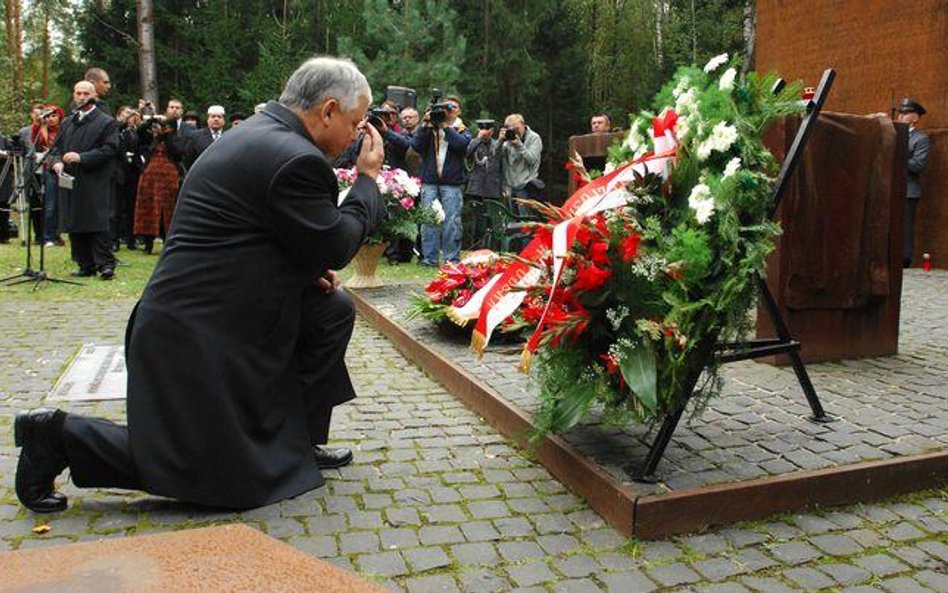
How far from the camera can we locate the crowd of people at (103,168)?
9516mm

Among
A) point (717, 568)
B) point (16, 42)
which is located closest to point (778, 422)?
point (717, 568)

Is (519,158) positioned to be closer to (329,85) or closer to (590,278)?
(329,85)

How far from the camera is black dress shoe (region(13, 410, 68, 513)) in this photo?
3.27 m

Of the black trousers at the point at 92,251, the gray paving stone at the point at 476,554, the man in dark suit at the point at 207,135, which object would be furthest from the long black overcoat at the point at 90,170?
the gray paving stone at the point at 476,554

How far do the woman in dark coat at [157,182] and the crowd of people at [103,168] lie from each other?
1 cm

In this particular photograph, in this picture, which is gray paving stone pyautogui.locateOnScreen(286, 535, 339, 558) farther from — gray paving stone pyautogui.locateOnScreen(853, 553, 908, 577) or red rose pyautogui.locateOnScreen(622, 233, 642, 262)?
gray paving stone pyautogui.locateOnScreen(853, 553, 908, 577)

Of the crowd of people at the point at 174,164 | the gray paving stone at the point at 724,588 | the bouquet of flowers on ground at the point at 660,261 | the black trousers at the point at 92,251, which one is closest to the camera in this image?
the gray paving stone at the point at 724,588

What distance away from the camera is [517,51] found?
25.0 meters

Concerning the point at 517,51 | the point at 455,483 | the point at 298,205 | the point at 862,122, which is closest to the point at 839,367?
the point at 862,122

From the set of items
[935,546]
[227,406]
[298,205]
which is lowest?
[935,546]

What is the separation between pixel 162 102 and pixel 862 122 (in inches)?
846

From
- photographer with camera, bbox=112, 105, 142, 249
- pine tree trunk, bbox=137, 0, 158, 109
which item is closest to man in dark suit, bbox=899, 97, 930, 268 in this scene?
photographer with camera, bbox=112, 105, 142, 249

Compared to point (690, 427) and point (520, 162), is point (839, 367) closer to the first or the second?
point (690, 427)

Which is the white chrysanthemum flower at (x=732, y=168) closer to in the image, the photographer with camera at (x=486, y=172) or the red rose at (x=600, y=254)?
the red rose at (x=600, y=254)
